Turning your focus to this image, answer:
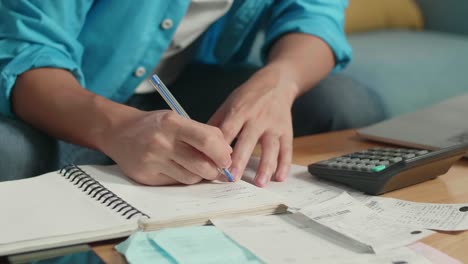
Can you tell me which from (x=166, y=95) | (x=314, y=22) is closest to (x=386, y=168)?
(x=166, y=95)

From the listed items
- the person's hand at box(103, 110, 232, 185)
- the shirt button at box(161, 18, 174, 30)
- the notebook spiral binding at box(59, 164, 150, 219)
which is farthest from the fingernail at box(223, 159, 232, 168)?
the shirt button at box(161, 18, 174, 30)

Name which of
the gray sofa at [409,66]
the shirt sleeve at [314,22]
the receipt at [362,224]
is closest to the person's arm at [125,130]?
the receipt at [362,224]

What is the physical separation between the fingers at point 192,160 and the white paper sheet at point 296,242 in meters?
0.09

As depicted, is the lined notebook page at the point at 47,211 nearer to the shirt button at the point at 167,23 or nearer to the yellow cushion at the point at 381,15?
the shirt button at the point at 167,23

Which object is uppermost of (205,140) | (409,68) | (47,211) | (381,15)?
(381,15)

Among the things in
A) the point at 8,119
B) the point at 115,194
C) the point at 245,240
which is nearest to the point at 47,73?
the point at 8,119

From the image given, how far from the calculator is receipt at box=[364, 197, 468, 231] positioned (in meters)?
0.02

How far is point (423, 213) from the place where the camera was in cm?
63

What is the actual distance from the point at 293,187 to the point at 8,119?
37 cm

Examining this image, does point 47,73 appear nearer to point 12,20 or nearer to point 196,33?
point 12,20

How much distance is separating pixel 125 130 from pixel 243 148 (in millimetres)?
129

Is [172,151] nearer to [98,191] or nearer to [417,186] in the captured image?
[98,191]

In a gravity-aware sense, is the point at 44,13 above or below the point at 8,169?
above

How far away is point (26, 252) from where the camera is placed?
1.74 feet
